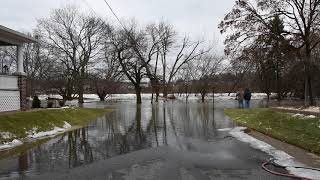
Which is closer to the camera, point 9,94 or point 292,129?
point 292,129

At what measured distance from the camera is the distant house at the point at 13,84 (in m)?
20.8

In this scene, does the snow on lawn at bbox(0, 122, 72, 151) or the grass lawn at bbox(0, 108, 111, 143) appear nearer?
the snow on lawn at bbox(0, 122, 72, 151)

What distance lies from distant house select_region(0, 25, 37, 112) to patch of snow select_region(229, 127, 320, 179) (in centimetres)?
1122

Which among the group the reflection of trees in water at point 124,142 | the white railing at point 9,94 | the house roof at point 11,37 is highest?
the house roof at point 11,37

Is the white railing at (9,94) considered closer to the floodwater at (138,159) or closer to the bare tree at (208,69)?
the floodwater at (138,159)

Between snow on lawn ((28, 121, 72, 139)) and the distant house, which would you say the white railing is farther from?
snow on lawn ((28, 121, 72, 139))

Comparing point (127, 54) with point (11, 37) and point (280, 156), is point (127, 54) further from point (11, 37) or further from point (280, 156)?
point (280, 156)

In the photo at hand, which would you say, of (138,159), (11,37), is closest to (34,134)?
(11,37)

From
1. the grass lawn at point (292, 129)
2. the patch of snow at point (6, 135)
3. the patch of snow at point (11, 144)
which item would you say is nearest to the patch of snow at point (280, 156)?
the grass lawn at point (292, 129)

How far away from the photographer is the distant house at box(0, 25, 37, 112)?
2083 cm

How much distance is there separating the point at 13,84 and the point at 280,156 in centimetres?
1567

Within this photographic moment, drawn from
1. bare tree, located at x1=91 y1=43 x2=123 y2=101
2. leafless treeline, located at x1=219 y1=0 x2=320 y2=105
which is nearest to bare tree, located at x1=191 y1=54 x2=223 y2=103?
bare tree, located at x1=91 y1=43 x2=123 y2=101

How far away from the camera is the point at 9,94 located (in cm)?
2147

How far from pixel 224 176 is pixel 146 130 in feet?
33.6
